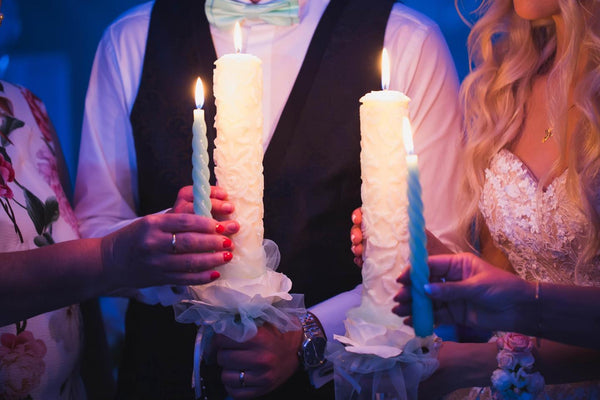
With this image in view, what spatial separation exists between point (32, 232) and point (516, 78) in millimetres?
1414

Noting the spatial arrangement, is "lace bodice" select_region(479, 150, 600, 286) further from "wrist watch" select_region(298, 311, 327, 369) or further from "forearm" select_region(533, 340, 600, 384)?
"wrist watch" select_region(298, 311, 327, 369)

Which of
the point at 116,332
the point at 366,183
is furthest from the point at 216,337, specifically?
the point at 116,332

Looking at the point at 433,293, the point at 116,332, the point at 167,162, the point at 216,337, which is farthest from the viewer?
the point at 116,332

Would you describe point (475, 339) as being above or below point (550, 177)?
below

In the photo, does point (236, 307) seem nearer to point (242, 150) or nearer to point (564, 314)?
point (242, 150)

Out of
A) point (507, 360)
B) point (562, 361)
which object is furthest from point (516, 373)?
point (562, 361)

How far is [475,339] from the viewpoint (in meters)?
1.99

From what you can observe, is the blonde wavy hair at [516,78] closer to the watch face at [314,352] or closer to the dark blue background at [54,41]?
the watch face at [314,352]

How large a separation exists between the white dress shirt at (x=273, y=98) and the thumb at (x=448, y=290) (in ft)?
2.49

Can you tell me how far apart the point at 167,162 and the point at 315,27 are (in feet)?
2.05

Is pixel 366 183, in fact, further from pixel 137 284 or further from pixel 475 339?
pixel 475 339

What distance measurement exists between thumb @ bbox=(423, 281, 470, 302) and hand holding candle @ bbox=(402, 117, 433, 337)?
Result: 15mm

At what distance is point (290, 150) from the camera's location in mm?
1712

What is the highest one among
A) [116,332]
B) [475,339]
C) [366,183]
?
[366,183]
